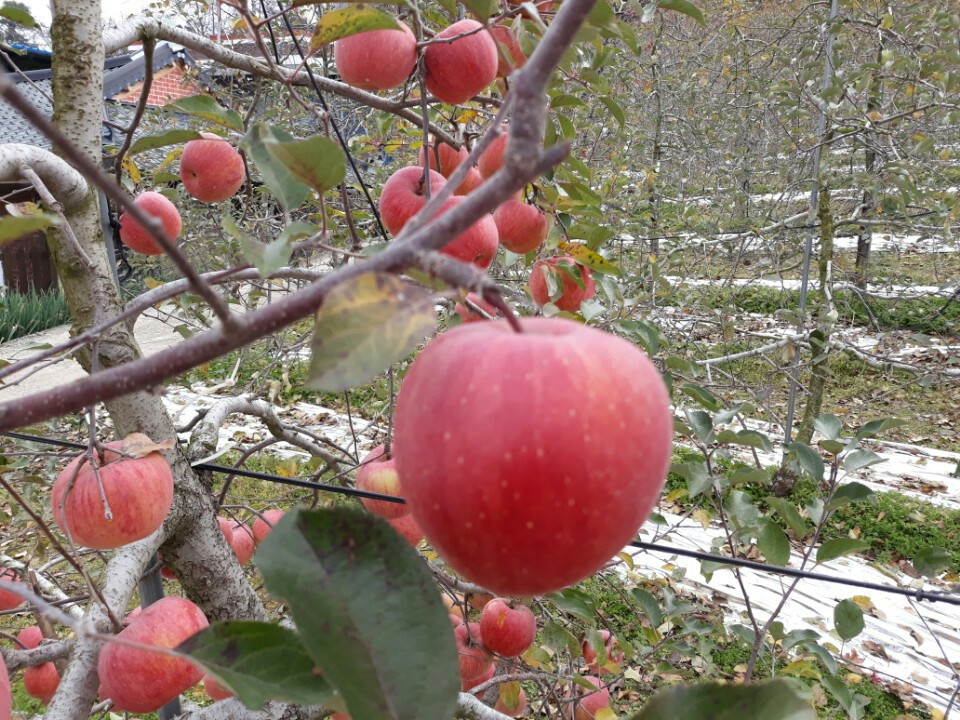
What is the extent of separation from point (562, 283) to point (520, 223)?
0.36ft

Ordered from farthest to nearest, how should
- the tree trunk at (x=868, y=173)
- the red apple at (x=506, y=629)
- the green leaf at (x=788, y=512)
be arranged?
the tree trunk at (x=868, y=173), the red apple at (x=506, y=629), the green leaf at (x=788, y=512)

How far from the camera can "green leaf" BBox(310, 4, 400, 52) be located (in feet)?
1.84

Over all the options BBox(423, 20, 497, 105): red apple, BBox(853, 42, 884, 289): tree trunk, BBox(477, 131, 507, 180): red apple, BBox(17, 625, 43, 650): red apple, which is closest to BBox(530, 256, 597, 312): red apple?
BBox(477, 131, 507, 180): red apple

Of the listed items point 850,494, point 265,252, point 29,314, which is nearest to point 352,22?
point 265,252

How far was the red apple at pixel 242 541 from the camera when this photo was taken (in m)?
1.46

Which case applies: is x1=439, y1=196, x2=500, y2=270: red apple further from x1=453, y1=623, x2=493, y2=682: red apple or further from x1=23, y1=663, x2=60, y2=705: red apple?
x1=23, y1=663, x2=60, y2=705: red apple

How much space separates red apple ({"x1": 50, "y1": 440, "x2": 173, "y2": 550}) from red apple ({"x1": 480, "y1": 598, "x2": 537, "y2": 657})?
660 millimetres

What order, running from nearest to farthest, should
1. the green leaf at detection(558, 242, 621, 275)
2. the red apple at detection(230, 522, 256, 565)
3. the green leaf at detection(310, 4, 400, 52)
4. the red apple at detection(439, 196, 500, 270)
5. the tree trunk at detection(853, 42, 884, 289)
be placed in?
the green leaf at detection(310, 4, 400, 52) < the red apple at detection(439, 196, 500, 270) < the green leaf at detection(558, 242, 621, 275) < the red apple at detection(230, 522, 256, 565) < the tree trunk at detection(853, 42, 884, 289)

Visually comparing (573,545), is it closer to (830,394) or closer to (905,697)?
(905,697)

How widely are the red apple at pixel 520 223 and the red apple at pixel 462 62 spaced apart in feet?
0.68

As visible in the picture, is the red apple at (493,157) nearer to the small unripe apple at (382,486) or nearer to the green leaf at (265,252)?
the small unripe apple at (382,486)

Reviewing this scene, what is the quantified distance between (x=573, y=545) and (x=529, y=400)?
0.25ft

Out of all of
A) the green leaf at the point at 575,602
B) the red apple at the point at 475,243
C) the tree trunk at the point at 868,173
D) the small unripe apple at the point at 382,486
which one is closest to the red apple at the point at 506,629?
the green leaf at the point at 575,602

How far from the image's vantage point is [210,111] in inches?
27.4
